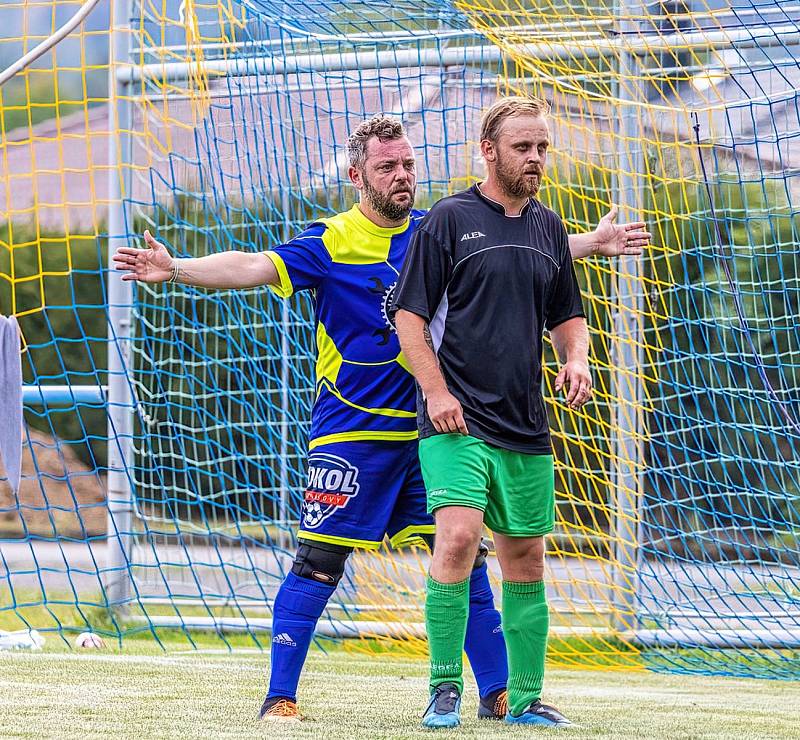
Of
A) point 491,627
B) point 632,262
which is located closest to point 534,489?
point 491,627

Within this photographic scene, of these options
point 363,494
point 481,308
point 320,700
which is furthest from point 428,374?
point 320,700

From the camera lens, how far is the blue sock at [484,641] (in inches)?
148

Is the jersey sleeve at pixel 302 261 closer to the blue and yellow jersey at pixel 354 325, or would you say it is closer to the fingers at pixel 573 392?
the blue and yellow jersey at pixel 354 325

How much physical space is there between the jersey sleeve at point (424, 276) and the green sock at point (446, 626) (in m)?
0.73

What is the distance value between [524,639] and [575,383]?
2.39 ft

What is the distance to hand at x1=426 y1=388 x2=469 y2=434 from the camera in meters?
3.41

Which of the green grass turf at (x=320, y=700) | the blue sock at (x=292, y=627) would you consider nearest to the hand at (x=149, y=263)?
the blue sock at (x=292, y=627)

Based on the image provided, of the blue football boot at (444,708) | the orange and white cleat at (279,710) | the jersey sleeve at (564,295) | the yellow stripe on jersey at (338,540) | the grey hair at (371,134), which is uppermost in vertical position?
the grey hair at (371,134)

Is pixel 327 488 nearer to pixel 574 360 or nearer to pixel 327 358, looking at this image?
pixel 327 358

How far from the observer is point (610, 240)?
3969 mm

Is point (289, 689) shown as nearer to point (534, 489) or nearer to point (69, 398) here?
point (534, 489)

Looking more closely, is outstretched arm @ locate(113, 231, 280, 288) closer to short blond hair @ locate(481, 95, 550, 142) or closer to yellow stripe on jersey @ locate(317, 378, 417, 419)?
yellow stripe on jersey @ locate(317, 378, 417, 419)

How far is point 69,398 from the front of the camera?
19.3 feet

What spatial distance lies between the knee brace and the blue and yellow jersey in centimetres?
31
